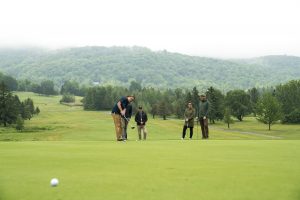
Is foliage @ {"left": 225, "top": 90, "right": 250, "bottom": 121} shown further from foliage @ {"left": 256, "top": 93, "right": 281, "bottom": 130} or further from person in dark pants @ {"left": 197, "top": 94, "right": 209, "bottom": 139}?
person in dark pants @ {"left": 197, "top": 94, "right": 209, "bottom": 139}

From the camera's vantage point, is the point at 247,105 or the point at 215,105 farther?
the point at 247,105

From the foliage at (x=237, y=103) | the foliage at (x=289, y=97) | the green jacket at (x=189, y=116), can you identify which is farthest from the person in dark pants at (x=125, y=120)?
the foliage at (x=237, y=103)

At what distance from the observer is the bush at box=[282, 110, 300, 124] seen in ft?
380

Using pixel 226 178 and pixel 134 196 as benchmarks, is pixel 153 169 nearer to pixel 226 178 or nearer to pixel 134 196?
pixel 226 178

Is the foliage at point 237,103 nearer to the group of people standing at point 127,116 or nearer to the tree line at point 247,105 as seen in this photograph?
the tree line at point 247,105

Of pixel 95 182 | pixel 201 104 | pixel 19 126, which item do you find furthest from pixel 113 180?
pixel 19 126

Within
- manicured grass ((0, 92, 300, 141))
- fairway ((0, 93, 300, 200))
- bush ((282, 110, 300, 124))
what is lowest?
manicured grass ((0, 92, 300, 141))

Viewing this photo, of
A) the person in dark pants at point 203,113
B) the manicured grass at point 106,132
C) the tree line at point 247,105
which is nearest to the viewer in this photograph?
the person in dark pants at point 203,113

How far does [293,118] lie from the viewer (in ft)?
383

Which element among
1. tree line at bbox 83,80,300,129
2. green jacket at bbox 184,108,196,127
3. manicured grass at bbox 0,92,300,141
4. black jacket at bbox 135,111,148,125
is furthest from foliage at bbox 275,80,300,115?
black jacket at bbox 135,111,148,125

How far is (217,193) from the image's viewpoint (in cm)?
785

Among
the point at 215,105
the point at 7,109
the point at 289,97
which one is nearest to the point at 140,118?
the point at 7,109

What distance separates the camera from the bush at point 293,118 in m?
116

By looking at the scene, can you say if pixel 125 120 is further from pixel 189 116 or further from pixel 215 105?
pixel 215 105
